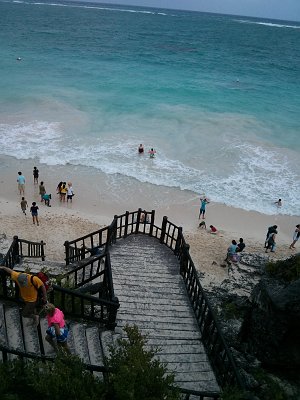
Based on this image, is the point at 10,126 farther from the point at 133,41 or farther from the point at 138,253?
the point at 133,41

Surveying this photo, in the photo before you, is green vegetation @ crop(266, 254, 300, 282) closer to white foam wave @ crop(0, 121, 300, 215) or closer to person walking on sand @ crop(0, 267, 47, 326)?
person walking on sand @ crop(0, 267, 47, 326)

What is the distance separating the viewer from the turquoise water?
3009cm

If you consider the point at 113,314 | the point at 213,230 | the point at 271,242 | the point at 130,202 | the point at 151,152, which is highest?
the point at 151,152

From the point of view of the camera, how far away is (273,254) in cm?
2125

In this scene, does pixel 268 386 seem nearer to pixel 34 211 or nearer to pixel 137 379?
pixel 137 379

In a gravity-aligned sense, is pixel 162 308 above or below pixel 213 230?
above

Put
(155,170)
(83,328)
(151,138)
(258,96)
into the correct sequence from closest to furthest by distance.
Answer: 1. (83,328)
2. (155,170)
3. (151,138)
4. (258,96)

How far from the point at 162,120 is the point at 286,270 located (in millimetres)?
32439

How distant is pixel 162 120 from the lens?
41438 mm

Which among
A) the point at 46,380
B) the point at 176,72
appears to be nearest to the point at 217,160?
the point at 46,380

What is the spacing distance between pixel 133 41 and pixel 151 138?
261 feet

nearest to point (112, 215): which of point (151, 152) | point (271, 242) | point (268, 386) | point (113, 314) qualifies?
point (151, 152)

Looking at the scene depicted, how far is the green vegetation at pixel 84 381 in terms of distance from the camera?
541cm

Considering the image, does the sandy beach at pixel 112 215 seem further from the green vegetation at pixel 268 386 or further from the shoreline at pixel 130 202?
the green vegetation at pixel 268 386
